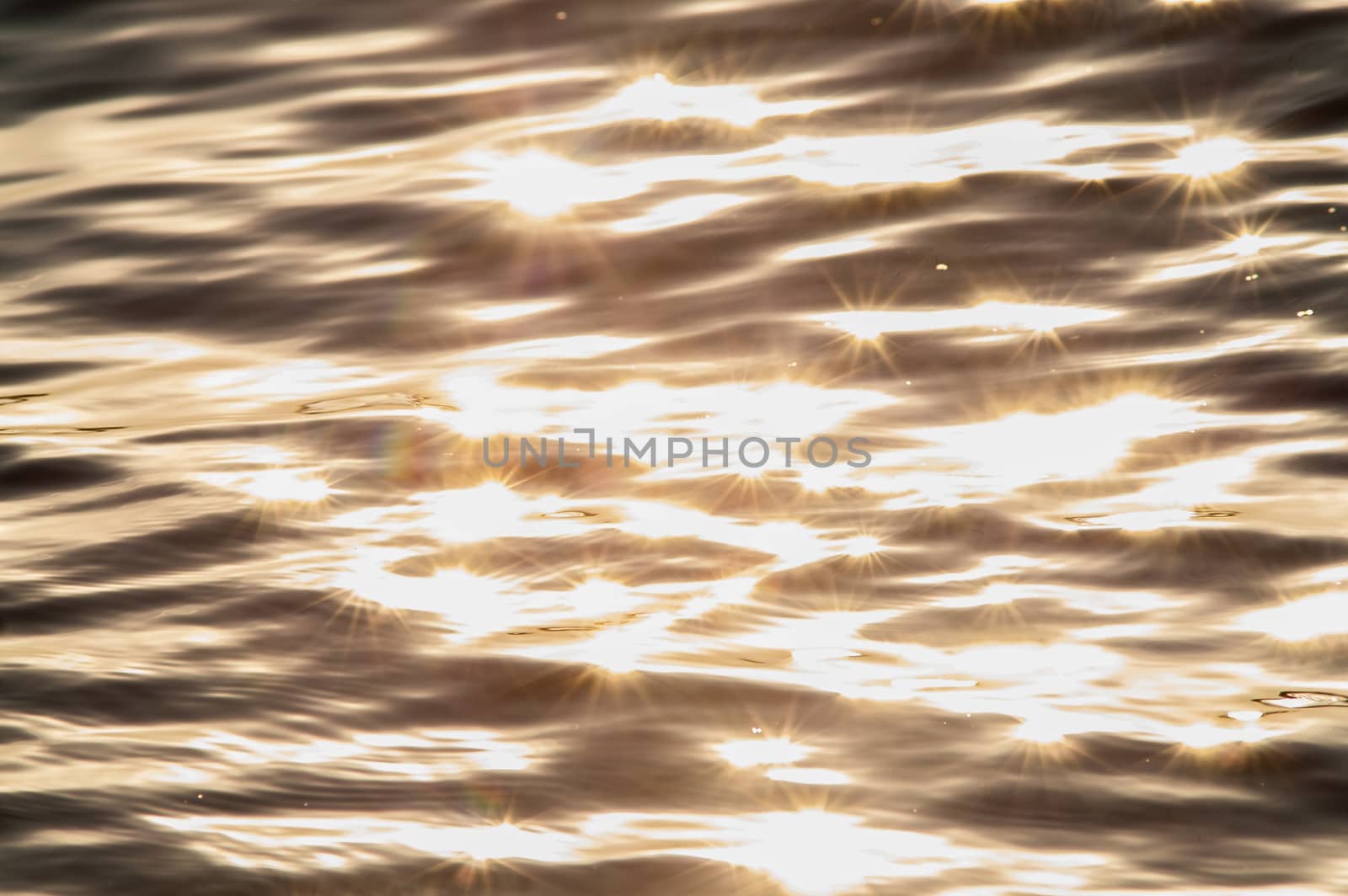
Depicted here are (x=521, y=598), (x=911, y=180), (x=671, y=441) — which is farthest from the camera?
(x=911, y=180)

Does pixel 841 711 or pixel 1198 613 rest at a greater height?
pixel 1198 613

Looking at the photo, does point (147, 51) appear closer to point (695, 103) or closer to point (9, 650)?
point (695, 103)

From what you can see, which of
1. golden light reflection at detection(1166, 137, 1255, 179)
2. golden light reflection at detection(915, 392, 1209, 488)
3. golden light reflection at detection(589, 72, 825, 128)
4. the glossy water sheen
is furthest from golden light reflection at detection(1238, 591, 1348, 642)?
golden light reflection at detection(589, 72, 825, 128)

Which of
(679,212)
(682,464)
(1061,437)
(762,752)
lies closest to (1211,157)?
(1061,437)

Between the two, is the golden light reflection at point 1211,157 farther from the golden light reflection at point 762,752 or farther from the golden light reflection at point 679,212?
the golden light reflection at point 762,752

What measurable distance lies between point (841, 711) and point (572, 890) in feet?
1.81

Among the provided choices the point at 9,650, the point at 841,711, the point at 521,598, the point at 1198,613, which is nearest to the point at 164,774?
the point at 9,650

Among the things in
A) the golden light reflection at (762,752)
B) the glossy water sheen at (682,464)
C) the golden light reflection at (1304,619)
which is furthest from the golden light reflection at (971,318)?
the golden light reflection at (762,752)

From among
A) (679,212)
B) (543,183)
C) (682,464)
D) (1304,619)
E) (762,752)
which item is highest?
(543,183)

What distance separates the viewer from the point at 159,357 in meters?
3.68

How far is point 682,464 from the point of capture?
3.05m

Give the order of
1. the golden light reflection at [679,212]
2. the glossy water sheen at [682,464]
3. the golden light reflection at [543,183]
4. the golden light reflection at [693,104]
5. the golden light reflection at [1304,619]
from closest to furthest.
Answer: the glossy water sheen at [682,464] < the golden light reflection at [1304,619] < the golden light reflection at [679,212] < the golden light reflection at [543,183] < the golden light reflection at [693,104]

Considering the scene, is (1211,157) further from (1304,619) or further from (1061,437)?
(1304,619)

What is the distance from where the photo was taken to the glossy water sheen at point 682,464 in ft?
6.63
